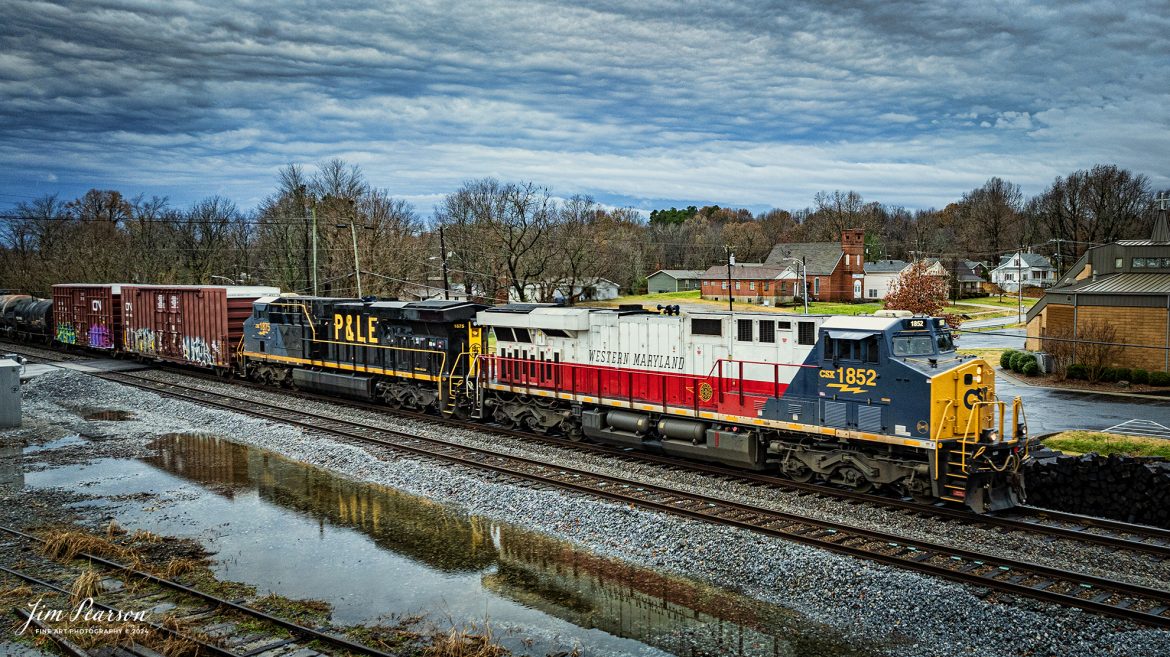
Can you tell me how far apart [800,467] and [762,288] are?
63.0 metres

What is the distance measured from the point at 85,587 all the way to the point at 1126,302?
35880 millimetres

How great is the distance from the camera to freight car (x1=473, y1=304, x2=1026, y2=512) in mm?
13172

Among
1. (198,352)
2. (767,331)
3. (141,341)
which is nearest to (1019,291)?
(767,331)

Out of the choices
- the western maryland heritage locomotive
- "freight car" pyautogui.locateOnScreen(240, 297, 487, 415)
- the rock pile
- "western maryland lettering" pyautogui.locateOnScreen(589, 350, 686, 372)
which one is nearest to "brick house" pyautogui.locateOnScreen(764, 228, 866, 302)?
"freight car" pyautogui.locateOnScreen(240, 297, 487, 415)

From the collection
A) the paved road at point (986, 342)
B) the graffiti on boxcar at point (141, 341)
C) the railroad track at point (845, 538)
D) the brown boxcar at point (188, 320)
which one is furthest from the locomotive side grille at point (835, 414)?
the paved road at point (986, 342)

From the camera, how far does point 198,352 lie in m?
30.6

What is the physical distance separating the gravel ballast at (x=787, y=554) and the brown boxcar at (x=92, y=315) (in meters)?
16.9

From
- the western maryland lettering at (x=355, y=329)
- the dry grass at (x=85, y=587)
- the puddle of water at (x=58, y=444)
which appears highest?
the western maryland lettering at (x=355, y=329)

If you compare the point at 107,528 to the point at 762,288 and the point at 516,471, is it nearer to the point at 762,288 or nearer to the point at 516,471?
the point at 516,471

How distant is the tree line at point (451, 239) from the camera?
187ft

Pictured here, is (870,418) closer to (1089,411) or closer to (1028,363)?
(1089,411)

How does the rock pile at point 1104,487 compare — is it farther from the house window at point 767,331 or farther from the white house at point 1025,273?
the white house at point 1025,273

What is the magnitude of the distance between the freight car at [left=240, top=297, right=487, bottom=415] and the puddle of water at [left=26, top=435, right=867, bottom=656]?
5599 millimetres

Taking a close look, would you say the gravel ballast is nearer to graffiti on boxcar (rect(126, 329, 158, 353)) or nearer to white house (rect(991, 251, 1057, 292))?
graffiti on boxcar (rect(126, 329, 158, 353))
